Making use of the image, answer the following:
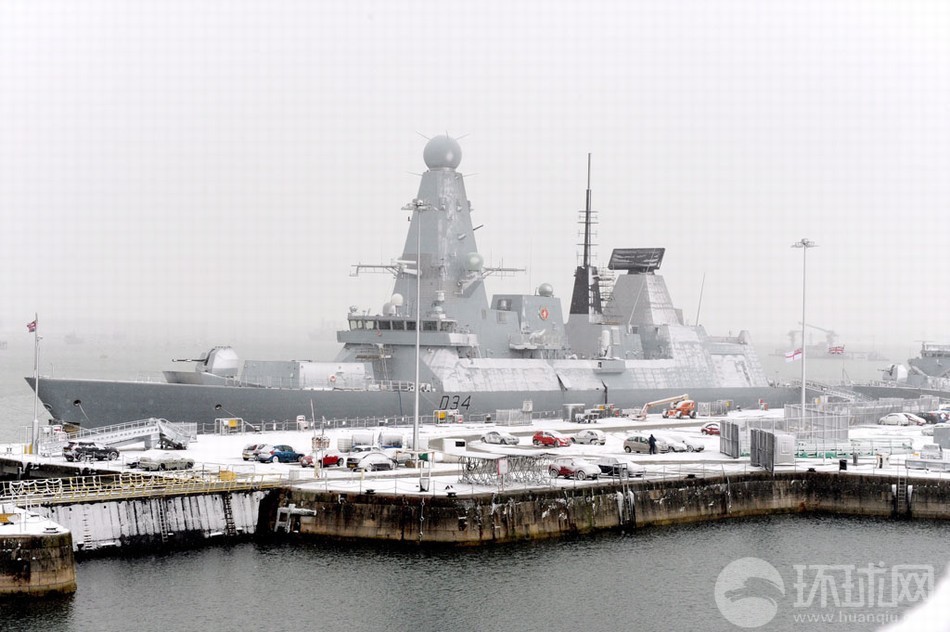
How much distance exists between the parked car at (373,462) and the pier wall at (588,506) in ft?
14.4

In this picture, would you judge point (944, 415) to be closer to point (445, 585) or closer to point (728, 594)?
point (728, 594)

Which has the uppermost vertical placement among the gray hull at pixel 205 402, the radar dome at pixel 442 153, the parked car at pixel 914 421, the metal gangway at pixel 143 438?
the radar dome at pixel 442 153

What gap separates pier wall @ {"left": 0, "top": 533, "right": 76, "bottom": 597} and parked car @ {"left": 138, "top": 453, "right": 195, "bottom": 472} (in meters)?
8.96

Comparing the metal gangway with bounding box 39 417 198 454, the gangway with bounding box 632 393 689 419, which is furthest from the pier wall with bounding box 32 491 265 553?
the gangway with bounding box 632 393 689 419

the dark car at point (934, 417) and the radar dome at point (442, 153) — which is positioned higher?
the radar dome at point (442, 153)

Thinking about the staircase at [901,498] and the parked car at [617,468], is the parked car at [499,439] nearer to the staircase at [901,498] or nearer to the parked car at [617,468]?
the parked car at [617,468]

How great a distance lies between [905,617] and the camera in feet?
71.4

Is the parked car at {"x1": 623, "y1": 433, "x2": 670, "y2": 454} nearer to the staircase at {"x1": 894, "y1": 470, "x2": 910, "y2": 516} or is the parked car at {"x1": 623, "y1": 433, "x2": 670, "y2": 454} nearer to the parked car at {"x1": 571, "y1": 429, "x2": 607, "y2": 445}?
the parked car at {"x1": 571, "y1": 429, "x2": 607, "y2": 445}

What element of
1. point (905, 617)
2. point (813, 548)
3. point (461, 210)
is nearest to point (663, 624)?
point (905, 617)

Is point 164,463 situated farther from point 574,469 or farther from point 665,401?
point 665,401

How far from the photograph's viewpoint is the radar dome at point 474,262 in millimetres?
50906

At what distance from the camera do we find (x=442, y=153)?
50875mm

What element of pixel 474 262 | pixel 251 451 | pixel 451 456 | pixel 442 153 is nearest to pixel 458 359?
pixel 474 262

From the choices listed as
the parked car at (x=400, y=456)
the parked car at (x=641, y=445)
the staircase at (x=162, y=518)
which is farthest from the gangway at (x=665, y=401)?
the staircase at (x=162, y=518)
